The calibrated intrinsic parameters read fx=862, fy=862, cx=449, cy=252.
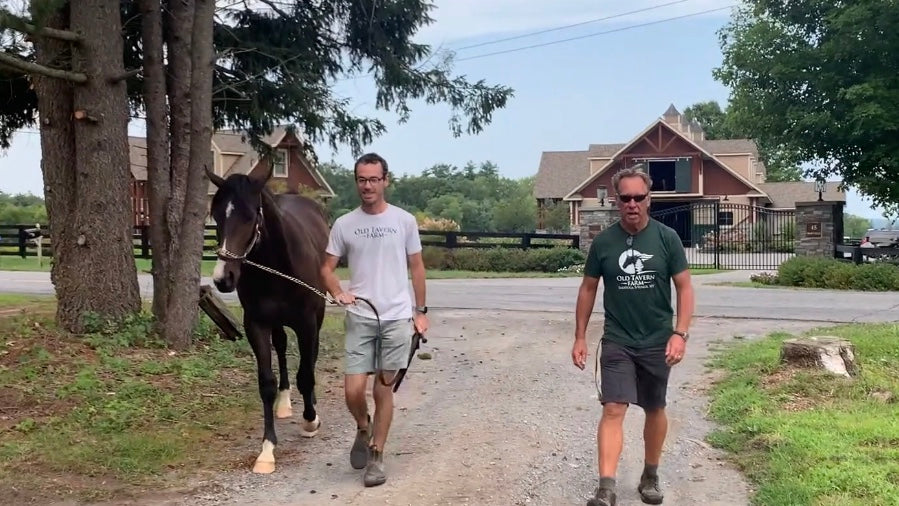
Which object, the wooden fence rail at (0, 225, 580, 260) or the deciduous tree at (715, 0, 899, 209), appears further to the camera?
the wooden fence rail at (0, 225, 580, 260)

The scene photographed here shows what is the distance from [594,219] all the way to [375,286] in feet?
66.0

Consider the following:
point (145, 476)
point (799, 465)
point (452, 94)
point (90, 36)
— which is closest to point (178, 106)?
point (90, 36)

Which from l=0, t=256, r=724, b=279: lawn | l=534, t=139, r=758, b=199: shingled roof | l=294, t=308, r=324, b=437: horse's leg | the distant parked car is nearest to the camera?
l=294, t=308, r=324, b=437: horse's leg

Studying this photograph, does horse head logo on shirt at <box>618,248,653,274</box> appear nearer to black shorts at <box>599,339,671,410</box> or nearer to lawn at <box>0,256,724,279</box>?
black shorts at <box>599,339,671,410</box>

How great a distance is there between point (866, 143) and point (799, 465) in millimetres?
22174

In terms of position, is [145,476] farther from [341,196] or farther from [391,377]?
[341,196]

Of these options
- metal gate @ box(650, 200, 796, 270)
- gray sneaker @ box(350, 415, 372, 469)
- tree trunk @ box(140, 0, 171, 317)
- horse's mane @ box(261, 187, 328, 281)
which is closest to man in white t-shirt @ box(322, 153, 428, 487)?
gray sneaker @ box(350, 415, 372, 469)

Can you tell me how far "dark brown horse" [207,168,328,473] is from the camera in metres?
5.10

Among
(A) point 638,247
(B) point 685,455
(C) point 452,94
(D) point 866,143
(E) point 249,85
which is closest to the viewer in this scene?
(A) point 638,247

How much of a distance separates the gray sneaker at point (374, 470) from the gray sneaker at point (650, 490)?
56.0 inches

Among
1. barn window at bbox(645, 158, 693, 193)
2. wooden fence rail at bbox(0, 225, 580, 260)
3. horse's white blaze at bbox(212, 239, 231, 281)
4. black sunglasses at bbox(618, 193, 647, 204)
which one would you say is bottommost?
wooden fence rail at bbox(0, 225, 580, 260)

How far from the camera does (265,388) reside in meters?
5.54

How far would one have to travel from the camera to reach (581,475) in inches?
198

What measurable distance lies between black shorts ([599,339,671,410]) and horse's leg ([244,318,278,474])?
211cm
